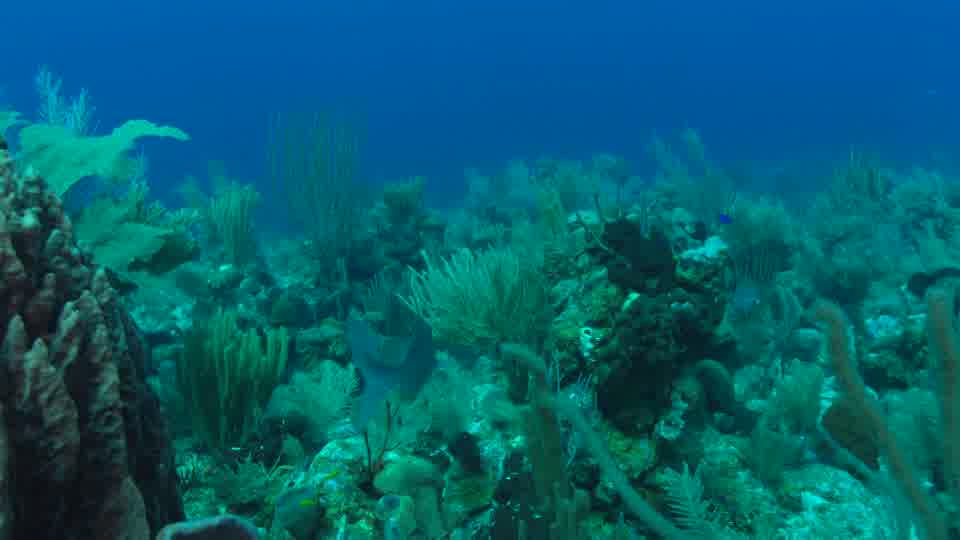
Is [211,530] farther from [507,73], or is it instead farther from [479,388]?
[507,73]

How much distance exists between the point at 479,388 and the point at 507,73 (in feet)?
300

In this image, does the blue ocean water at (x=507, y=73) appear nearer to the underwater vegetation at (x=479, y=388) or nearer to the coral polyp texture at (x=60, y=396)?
the underwater vegetation at (x=479, y=388)

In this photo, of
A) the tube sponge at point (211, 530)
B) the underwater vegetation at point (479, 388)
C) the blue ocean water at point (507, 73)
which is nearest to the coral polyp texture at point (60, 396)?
the underwater vegetation at point (479, 388)

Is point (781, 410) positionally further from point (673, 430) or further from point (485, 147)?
point (485, 147)

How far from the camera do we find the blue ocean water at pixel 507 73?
46.0m

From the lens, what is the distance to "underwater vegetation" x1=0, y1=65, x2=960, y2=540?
1800 millimetres

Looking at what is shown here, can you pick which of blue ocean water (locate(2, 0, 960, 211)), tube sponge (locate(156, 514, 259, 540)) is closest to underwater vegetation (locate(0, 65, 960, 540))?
tube sponge (locate(156, 514, 259, 540))

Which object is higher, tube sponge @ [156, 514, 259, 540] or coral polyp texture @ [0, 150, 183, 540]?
coral polyp texture @ [0, 150, 183, 540]

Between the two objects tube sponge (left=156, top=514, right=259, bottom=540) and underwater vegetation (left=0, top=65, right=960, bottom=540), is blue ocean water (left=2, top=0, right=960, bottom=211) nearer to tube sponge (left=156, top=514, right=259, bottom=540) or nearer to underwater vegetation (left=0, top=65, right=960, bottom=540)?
underwater vegetation (left=0, top=65, right=960, bottom=540)

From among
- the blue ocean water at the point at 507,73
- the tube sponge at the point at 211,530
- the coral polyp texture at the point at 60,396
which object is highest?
the blue ocean water at the point at 507,73

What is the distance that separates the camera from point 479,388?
546cm

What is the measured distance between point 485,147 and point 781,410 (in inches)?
1882

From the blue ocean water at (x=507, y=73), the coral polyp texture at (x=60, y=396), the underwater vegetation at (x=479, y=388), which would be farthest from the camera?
the blue ocean water at (x=507, y=73)

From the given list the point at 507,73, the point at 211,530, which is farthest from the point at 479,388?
the point at 507,73
